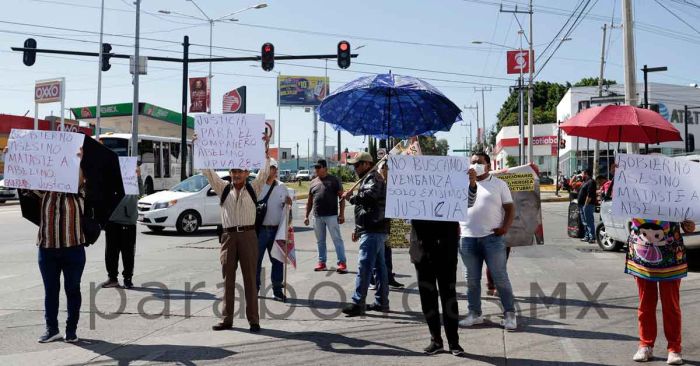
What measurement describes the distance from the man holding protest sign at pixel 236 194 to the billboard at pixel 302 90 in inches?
2934

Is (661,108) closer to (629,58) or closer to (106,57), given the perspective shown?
(629,58)

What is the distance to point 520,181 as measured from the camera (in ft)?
28.1

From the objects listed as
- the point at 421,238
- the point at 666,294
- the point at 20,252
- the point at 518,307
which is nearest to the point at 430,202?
the point at 421,238

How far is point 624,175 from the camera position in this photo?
5.94m

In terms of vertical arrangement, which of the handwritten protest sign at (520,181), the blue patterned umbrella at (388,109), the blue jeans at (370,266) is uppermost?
the blue patterned umbrella at (388,109)

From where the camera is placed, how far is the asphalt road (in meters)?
5.97

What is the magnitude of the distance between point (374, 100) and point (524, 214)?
2358 mm

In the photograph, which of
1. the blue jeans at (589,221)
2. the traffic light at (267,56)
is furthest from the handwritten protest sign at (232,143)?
the traffic light at (267,56)

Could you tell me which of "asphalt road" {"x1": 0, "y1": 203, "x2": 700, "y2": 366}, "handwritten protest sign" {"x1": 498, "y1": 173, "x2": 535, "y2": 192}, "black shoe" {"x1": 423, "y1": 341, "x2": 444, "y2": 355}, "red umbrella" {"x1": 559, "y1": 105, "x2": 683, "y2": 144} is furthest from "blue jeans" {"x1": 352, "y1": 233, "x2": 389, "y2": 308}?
"red umbrella" {"x1": 559, "y1": 105, "x2": 683, "y2": 144}

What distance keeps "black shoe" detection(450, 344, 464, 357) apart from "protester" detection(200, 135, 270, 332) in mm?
2052

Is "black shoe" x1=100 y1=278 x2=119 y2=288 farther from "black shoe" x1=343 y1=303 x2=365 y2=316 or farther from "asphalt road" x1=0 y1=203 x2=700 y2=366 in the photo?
"black shoe" x1=343 y1=303 x2=365 y2=316

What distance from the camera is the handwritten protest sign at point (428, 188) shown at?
20.2 ft

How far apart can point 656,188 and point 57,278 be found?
5466 mm

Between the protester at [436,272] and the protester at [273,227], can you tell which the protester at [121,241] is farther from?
the protester at [436,272]
